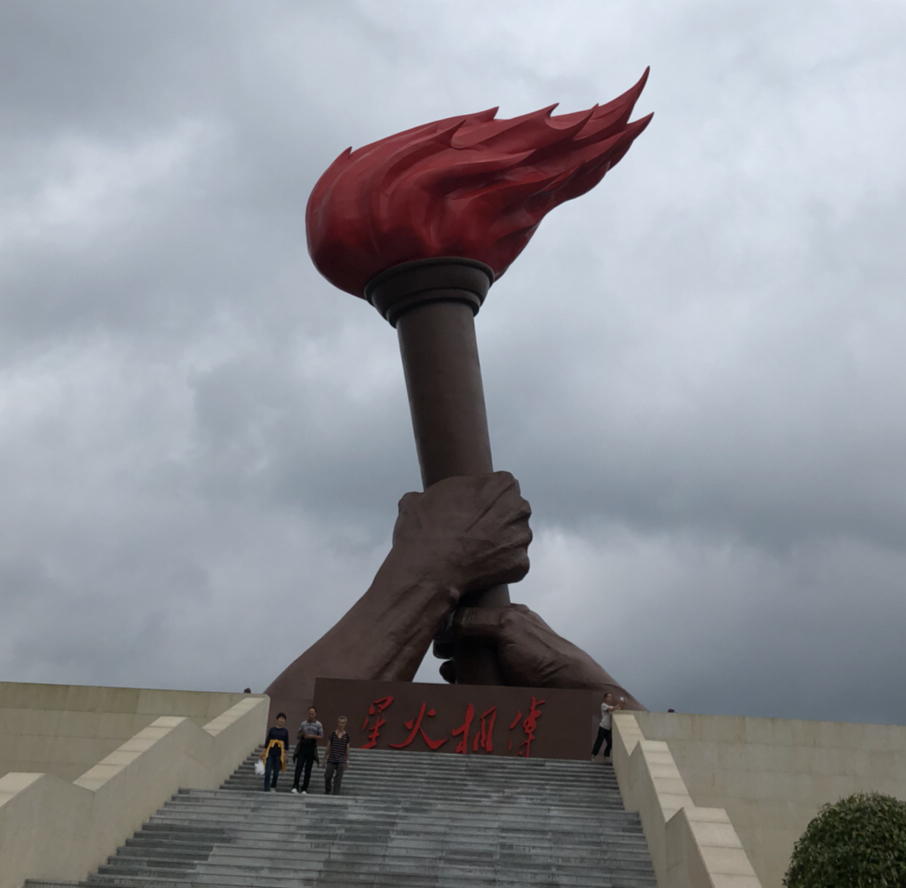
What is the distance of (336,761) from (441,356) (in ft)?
27.5

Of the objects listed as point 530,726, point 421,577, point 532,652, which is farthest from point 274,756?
point 532,652

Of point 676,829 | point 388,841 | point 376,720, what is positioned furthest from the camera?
point 376,720

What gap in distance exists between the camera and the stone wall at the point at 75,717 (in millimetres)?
13812

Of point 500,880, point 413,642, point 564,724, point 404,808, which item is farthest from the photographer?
point 413,642

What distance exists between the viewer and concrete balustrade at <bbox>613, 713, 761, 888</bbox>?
6.51 metres

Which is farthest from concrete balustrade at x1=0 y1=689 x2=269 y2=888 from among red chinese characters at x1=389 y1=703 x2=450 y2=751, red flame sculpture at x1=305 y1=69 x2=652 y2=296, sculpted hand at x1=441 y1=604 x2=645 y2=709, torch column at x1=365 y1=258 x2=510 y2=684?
red flame sculpture at x1=305 y1=69 x2=652 y2=296

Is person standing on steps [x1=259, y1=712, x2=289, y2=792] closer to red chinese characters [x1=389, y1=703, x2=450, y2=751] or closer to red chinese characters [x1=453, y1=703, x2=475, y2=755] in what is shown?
red chinese characters [x1=389, y1=703, x2=450, y2=751]

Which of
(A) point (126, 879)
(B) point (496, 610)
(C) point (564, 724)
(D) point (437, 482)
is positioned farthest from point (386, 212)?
(A) point (126, 879)

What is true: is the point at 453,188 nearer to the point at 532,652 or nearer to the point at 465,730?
the point at 532,652

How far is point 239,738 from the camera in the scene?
1184cm

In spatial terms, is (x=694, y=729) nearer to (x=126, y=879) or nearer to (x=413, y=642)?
(x=413, y=642)

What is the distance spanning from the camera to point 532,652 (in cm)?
1560

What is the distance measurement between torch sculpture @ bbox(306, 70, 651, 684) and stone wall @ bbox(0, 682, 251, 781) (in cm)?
424

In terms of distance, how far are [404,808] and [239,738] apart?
3.10 meters
